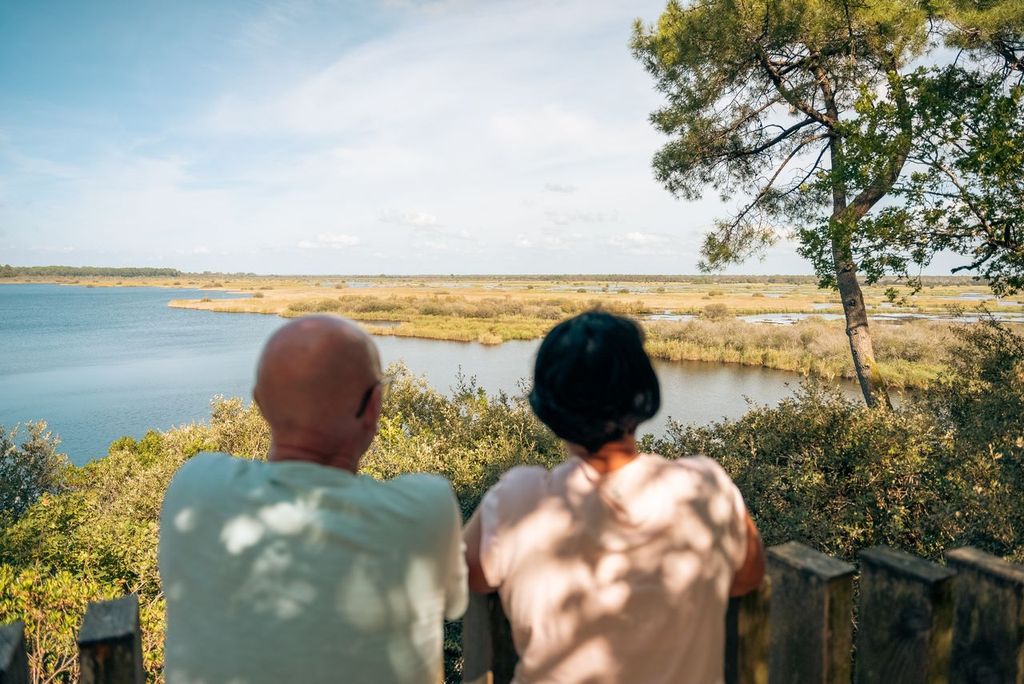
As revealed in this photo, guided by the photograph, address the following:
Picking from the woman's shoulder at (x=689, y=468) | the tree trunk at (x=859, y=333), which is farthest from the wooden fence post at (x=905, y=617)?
the tree trunk at (x=859, y=333)

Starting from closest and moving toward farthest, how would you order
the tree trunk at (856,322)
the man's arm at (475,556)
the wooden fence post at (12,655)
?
the wooden fence post at (12,655) → the man's arm at (475,556) → the tree trunk at (856,322)

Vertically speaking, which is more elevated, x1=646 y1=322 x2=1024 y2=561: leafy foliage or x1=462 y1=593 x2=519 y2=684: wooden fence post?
x1=462 y1=593 x2=519 y2=684: wooden fence post

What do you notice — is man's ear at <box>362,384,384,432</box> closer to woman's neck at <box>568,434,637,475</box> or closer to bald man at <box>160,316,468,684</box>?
bald man at <box>160,316,468,684</box>

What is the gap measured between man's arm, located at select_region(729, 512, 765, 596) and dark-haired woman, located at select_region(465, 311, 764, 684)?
93mm

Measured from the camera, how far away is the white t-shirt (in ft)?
3.08

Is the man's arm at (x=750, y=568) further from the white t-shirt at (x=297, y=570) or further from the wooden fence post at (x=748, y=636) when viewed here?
the white t-shirt at (x=297, y=570)

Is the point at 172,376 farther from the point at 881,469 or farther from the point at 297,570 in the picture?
the point at 297,570

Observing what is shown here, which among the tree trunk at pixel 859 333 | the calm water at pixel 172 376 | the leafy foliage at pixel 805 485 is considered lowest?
the calm water at pixel 172 376

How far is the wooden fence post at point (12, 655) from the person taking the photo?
832mm

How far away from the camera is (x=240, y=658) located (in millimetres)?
940

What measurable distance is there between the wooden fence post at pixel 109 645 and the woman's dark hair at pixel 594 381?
0.68 m

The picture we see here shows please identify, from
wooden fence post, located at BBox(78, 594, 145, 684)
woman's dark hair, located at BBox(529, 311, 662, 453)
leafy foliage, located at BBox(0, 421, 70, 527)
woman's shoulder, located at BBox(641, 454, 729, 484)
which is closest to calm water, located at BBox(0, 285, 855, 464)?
leafy foliage, located at BBox(0, 421, 70, 527)

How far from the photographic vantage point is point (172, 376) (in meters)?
33.4

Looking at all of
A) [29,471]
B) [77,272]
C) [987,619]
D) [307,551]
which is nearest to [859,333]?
[987,619]
